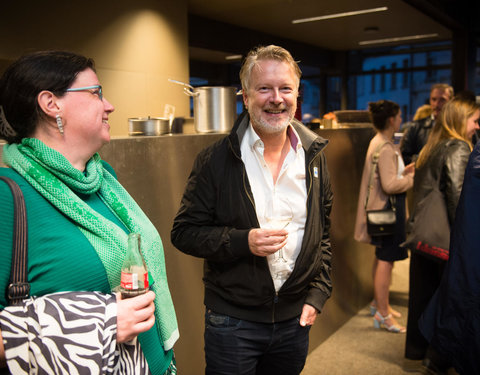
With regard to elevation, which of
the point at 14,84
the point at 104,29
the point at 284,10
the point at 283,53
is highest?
the point at 284,10

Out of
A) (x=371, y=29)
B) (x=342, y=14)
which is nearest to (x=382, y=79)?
(x=371, y=29)

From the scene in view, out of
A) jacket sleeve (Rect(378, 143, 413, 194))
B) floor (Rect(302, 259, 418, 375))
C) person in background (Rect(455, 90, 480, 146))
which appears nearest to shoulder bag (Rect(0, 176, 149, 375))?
floor (Rect(302, 259, 418, 375))

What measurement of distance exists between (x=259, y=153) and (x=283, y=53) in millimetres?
378

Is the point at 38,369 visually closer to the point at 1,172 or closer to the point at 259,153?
the point at 1,172

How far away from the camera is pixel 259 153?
1.72 m

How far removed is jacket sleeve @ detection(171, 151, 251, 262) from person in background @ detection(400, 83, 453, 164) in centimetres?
339

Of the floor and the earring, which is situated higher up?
the earring

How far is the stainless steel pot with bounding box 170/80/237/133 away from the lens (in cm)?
252

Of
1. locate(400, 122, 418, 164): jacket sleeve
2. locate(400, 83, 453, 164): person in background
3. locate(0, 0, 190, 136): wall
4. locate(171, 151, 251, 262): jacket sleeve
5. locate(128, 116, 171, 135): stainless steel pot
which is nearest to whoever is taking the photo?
locate(171, 151, 251, 262): jacket sleeve

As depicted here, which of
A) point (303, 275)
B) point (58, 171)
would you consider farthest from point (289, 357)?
point (58, 171)

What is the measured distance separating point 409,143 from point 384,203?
1.50m

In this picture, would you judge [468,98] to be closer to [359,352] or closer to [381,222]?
[381,222]

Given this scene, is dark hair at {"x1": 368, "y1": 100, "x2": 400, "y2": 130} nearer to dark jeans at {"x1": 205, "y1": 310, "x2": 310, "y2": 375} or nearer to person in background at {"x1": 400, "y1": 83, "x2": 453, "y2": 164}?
person in background at {"x1": 400, "y1": 83, "x2": 453, "y2": 164}

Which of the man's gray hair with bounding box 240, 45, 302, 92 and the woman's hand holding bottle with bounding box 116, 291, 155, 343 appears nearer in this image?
the woman's hand holding bottle with bounding box 116, 291, 155, 343
